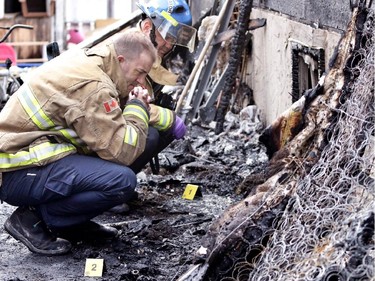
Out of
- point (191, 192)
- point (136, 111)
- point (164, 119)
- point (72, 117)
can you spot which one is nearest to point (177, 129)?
point (164, 119)

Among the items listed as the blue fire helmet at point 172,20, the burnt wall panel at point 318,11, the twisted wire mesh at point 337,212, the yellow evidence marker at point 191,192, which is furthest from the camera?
the yellow evidence marker at point 191,192

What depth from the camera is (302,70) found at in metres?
8.61

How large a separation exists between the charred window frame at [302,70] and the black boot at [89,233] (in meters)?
2.97

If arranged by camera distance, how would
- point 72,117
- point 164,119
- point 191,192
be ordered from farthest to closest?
point 191,192 → point 164,119 → point 72,117

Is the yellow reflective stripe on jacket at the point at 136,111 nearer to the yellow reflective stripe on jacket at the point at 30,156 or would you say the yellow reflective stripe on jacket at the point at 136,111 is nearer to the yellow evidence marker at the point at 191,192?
the yellow reflective stripe on jacket at the point at 30,156

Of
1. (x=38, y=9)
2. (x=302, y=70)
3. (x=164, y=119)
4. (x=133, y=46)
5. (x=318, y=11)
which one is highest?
(x=133, y=46)

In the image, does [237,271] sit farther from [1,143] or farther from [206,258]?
[1,143]

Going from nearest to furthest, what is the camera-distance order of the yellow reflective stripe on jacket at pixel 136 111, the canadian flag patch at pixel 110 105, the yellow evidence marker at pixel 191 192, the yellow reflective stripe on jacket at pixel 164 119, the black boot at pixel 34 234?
the canadian flag patch at pixel 110 105 < the yellow reflective stripe on jacket at pixel 136 111 < the black boot at pixel 34 234 < the yellow reflective stripe on jacket at pixel 164 119 < the yellow evidence marker at pixel 191 192

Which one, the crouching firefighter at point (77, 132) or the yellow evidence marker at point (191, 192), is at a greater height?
the crouching firefighter at point (77, 132)

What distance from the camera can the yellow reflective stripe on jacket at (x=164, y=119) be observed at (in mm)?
6316

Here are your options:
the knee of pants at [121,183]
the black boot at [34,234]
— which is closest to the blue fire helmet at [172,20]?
the knee of pants at [121,183]

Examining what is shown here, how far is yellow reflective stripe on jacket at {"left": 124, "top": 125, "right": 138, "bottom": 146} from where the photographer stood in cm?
536

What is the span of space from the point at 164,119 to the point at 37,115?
1290 millimetres

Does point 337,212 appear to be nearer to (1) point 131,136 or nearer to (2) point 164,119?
(1) point 131,136
